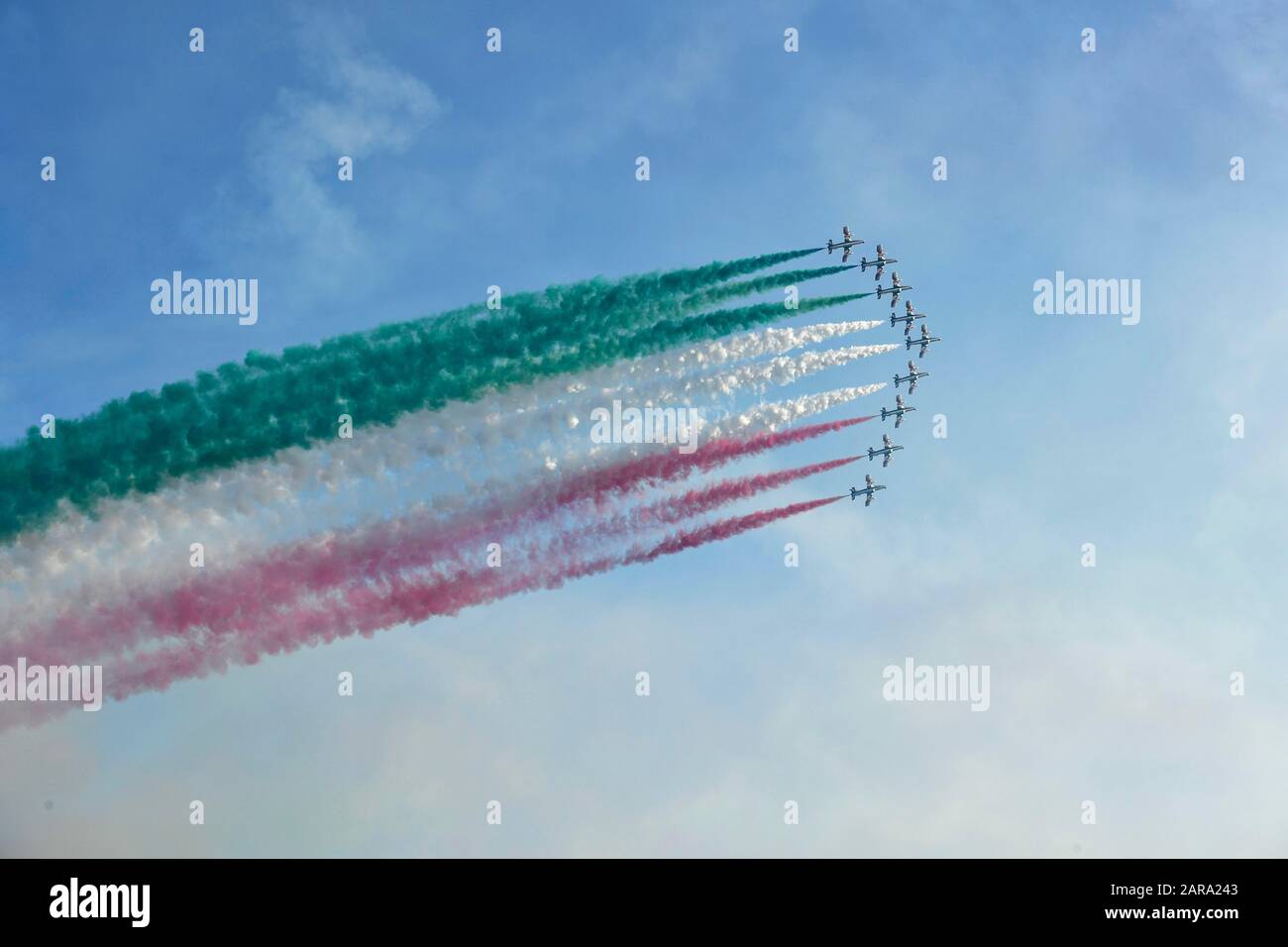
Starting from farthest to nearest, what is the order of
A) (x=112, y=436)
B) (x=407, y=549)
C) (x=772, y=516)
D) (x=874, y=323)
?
1. (x=874, y=323)
2. (x=772, y=516)
3. (x=407, y=549)
4. (x=112, y=436)

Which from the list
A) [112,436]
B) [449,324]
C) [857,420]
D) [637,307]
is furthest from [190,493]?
[857,420]

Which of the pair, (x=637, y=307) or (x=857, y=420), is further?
(x=857, y=420)

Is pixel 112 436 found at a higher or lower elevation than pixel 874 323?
lower

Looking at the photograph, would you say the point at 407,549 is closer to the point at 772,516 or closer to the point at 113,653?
the point at 113,653

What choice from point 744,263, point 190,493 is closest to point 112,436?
point 190,493

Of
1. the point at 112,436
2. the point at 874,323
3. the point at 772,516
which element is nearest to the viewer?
the point at 112,436

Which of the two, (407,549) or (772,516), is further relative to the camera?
(772,516)

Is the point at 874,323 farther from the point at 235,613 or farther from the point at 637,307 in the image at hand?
the point at 235,613

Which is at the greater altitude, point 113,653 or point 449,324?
point 449,324

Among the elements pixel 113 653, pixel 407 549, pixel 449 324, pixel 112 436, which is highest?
pixel 449 324
